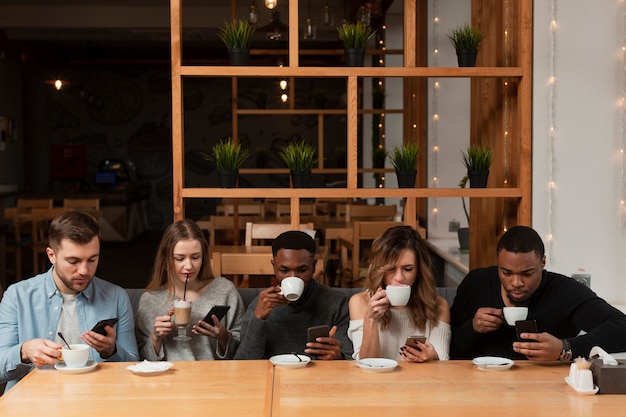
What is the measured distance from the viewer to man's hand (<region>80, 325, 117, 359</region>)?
2.49 m

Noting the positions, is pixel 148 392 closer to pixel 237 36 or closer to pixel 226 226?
pixel 237 36

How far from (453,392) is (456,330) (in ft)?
2.41

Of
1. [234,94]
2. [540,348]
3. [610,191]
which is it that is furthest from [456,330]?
[234,94]

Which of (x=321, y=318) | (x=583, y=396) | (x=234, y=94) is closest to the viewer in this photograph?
(x=583, y=396)

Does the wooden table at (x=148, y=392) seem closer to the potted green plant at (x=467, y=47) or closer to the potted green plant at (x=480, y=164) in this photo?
the potted green plant at (x=480, y=164)

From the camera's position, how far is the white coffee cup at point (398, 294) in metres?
2.56

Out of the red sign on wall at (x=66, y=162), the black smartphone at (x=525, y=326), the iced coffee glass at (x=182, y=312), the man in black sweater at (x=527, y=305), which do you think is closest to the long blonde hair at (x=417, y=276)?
the man in black sweater at (x=527, y=305)

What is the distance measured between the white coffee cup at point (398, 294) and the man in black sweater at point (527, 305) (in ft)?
0.90

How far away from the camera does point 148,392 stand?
217 centimetres

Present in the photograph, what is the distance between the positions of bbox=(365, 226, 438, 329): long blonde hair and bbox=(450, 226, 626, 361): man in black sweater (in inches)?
6.5

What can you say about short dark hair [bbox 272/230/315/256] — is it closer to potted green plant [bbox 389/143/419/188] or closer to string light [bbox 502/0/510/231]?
potted green plant [bbox 389/143/419/188]

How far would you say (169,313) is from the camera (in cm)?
277

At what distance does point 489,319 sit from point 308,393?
2.53ft

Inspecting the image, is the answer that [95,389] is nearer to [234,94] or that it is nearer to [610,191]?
[610,191]
